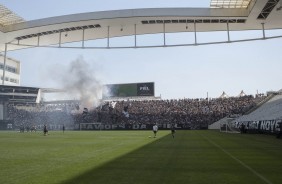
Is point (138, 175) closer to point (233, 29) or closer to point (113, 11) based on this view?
point (113, 11)

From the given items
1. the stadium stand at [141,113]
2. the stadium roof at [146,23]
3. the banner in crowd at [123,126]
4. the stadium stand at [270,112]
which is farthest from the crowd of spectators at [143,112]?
the stadium roof at [146,23]

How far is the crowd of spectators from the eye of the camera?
73.6 m

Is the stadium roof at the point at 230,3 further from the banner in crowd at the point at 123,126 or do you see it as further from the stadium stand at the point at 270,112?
the banner in crowd at the point at 123,126

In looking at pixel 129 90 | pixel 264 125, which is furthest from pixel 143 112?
pixel 264 125

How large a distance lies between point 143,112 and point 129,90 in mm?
15718

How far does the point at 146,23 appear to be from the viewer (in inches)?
1344

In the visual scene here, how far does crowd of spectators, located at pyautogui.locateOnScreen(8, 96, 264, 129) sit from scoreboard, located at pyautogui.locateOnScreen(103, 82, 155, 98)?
723cm

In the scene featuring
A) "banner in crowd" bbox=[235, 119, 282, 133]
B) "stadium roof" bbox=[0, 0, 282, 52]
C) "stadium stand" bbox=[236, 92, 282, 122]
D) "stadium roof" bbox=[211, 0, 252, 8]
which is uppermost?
"stadium roof" bbox=[211, 0, 252, 8]

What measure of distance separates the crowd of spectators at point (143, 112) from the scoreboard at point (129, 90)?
285 inches

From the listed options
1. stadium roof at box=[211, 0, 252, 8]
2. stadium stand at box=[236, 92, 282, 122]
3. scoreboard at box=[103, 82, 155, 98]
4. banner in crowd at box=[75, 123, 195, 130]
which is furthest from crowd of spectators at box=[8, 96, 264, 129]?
stadium roof at box=[211, 0, 252, 8]

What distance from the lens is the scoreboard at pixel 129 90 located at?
308ft

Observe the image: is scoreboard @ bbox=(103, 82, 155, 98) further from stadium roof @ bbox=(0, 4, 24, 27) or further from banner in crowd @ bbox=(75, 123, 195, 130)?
stadium roof @ bbox=(0, 4, 24, 27)

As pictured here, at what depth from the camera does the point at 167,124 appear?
75.2m

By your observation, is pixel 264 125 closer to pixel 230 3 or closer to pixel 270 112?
pixel 270 112
